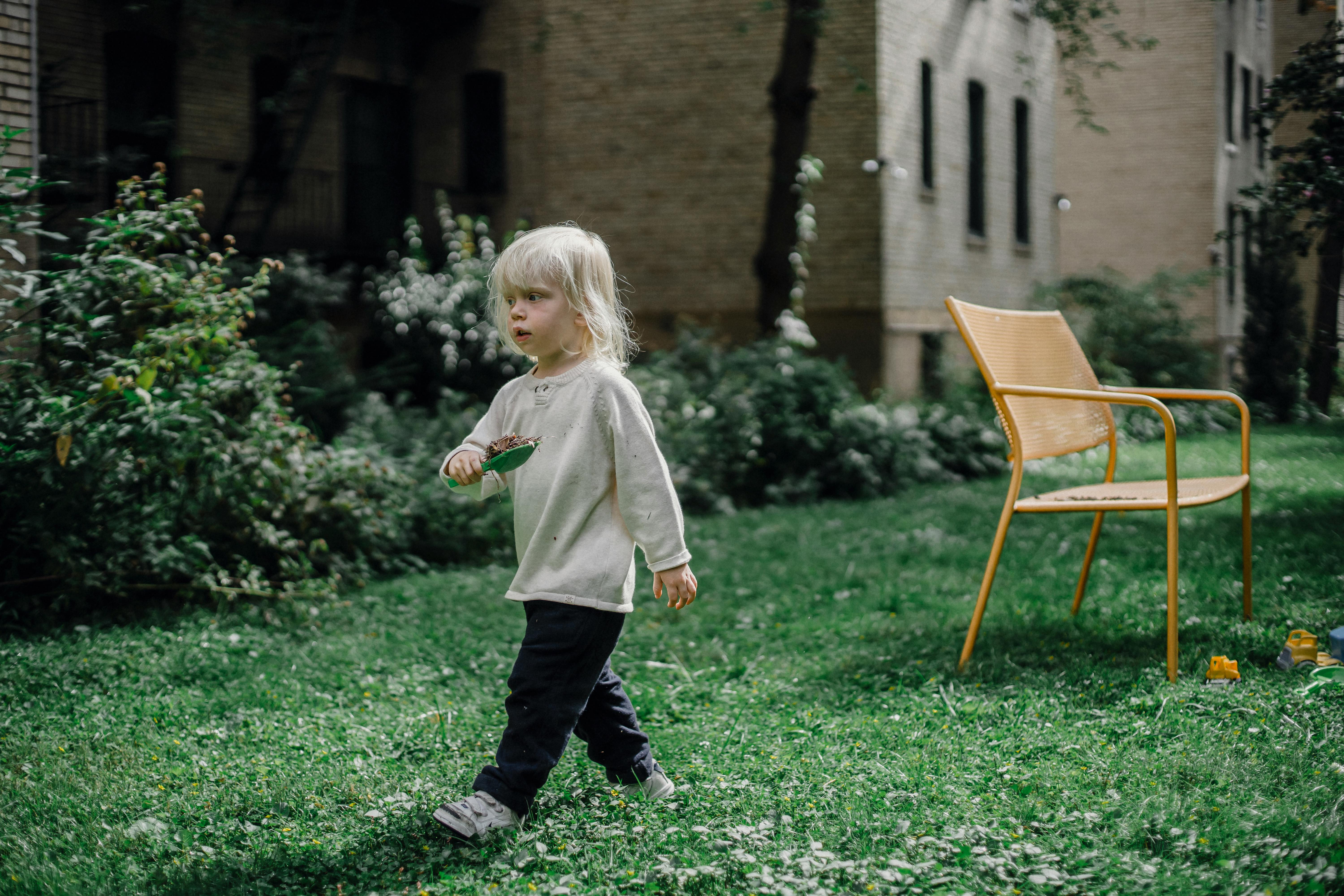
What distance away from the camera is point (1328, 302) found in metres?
6.08

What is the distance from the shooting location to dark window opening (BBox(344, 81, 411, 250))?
15586 mm

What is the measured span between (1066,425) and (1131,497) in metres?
0.82

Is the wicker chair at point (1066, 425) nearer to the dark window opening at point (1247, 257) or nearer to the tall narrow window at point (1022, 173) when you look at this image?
the dark window opening at point (1247, 257)

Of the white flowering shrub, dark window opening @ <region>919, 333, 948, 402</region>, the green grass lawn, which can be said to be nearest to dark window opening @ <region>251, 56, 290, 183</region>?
the white flowering shrub

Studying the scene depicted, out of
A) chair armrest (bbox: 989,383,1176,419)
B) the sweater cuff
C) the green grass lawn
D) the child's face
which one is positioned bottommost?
the green grass lawn

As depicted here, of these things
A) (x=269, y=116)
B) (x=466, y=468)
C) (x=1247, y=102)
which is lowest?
(x=466, y=468)

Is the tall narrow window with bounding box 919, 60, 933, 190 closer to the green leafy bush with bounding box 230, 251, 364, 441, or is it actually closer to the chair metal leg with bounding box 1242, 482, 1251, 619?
the green leafy bush with bounding box 230, 251, 364, 441

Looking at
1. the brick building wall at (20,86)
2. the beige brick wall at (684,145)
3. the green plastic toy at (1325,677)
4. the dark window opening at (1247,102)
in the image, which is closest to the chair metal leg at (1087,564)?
the green plastic toy at (1325,677)

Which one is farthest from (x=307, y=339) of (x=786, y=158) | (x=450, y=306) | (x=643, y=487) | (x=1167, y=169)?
(x=1167, y=169)

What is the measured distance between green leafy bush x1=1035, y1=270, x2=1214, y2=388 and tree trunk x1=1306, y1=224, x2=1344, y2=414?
944 centimetres

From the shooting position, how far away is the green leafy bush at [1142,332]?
55.6 feet

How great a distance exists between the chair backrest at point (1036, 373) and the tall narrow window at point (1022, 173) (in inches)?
583

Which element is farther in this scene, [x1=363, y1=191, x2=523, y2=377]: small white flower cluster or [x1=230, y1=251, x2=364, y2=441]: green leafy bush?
[x1=363, y1=191, x2=523, y2=377]: small white flower cluster

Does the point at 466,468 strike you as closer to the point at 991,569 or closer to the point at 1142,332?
the point at 991,569
